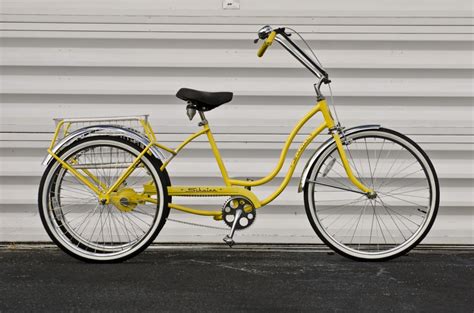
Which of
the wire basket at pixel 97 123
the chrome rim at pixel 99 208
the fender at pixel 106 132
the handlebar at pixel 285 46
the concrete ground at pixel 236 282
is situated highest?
the handlebar at pixel 285 46

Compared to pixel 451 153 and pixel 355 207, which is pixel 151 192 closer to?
pixel 355 207

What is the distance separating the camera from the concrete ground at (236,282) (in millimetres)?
3686

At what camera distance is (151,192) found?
4574 millimetres

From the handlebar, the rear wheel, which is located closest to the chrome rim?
the rear wheel

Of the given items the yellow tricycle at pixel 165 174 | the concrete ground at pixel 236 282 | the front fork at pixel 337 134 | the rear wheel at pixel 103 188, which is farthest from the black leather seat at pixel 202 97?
the concrete ground at pixel 236 282

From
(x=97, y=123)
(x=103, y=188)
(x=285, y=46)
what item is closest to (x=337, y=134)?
(x=285, y=46)

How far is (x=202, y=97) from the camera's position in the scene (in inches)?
172

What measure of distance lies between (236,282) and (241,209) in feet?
1.74

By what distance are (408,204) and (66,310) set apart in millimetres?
2609

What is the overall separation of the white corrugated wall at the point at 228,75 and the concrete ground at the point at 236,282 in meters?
0.54

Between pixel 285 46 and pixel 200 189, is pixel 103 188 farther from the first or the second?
pixel 285 46

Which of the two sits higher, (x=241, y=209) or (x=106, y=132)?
(x=106, y=132)

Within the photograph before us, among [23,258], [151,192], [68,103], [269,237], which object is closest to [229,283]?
[151,192]

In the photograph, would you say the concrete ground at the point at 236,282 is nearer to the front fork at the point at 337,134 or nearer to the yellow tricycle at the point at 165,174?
the yellow tricycle at the point at 165,174
